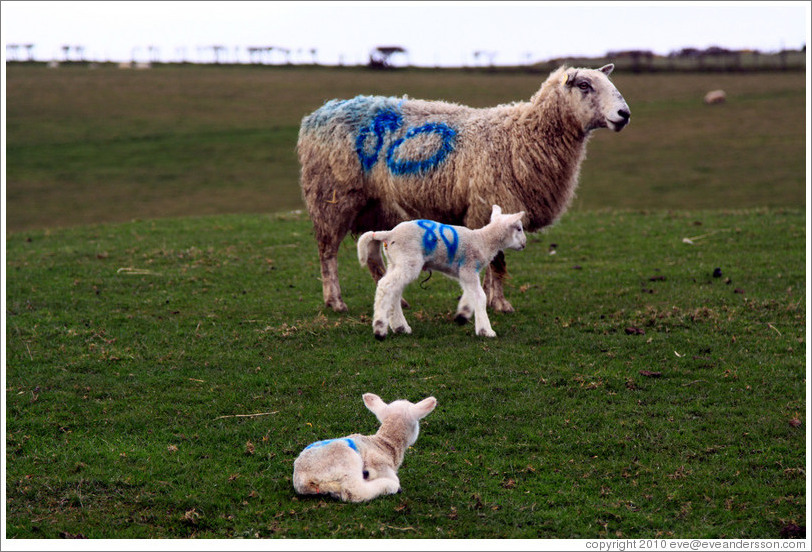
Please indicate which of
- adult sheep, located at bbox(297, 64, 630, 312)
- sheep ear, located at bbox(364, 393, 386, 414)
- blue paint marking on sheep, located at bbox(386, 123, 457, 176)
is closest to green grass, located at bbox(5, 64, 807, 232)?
→ adult sheep, located at bbox(297, 64, 630, 312)

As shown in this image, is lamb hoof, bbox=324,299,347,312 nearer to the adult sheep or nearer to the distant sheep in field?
the adult sheep

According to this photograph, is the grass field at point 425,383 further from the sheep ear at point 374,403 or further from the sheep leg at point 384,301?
the sheep ear at point 374,403

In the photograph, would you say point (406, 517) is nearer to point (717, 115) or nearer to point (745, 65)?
point (717, 115)

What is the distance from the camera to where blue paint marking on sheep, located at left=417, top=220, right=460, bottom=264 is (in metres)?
8.04

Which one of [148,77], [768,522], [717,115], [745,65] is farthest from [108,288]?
[745,65]

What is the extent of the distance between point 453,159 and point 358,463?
4.88 metres

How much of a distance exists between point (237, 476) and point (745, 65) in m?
56.0

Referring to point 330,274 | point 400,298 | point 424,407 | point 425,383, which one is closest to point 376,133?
point 330,274

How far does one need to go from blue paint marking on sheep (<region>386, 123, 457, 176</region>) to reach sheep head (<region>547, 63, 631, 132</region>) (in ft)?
4.25

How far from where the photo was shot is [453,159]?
9.35 meters

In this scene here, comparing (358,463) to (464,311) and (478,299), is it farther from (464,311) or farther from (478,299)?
(464,311)

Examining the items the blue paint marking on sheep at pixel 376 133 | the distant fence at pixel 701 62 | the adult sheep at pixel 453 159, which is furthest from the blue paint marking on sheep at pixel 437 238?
the distant fence at pixel 701 62

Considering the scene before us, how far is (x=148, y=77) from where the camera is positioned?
2183 inches

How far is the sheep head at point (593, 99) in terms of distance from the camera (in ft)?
28.9
